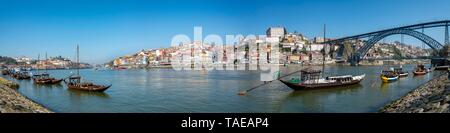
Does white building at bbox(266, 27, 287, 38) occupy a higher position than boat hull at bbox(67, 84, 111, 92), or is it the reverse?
white building at bbox(266, 27, 287, 38)

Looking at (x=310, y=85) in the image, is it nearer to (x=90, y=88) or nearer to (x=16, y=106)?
(x=90, y=88)

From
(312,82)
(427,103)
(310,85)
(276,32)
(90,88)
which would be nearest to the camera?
(427,103)

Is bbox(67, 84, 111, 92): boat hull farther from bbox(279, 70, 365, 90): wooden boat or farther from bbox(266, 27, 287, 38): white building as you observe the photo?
bbox(266, 27, 287, 38): white building

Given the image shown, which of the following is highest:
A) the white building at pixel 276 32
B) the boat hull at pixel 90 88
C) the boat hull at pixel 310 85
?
the white building at pixel 276 32

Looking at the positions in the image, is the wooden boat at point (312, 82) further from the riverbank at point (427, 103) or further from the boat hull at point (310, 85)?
the riverbank at point (427, 103)

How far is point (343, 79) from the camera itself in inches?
804

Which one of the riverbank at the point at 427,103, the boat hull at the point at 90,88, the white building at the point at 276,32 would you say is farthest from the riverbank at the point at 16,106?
the white building at the point at 276,32

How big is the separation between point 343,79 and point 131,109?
13.1 m

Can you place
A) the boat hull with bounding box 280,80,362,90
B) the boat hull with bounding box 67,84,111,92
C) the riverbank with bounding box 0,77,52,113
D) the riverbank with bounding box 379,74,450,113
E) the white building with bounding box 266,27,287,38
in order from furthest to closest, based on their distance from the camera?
the white building with bounding box 266,27,287,38, the boat hull with bounding box 67,84,111,92, the boat hull with bounding box 280,80,362,90, the riverbank with bounding box 0,77,52,113, the riverbank with bounding box 379,74,450,113

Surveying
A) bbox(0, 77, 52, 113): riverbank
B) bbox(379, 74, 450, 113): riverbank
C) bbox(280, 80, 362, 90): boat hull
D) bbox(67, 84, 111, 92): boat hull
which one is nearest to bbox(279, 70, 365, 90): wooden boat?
bbox(280, 80, 362, 90): boat hull

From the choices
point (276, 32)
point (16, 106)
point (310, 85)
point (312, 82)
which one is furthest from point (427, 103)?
point (276, 32)
